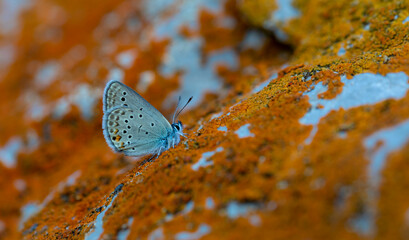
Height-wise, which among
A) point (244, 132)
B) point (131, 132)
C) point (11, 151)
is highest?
point (11, 151)

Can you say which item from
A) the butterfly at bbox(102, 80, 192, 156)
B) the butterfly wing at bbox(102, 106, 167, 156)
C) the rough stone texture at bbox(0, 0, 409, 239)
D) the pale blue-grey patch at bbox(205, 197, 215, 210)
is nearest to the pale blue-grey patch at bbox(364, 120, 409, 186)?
the rough stone texture at bbox(0, 0, 409, 239)

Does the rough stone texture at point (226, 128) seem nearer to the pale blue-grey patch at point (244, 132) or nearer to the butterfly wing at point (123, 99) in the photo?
the pale blue-grey patch at point (244, 132)

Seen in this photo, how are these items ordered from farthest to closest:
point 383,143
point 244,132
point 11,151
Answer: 1. point 11,151
2. point 244,132
3. point 383,143

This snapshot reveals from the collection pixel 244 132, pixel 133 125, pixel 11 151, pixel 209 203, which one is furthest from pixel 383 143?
pixel 11 151

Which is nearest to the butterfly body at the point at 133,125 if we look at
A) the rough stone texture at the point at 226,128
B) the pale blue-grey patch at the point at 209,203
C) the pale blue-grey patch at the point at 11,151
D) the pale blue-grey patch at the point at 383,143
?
the rough stone texture at the point at 226,128

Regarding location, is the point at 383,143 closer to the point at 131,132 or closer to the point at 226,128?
the point at 226,128

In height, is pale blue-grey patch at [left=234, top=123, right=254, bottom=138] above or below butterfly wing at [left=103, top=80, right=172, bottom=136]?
below

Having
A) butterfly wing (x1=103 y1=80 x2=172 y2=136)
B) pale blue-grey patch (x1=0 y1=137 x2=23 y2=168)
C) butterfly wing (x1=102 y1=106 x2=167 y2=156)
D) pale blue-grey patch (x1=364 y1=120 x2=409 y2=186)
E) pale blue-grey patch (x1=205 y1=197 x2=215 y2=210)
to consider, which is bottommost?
pale blue-grey patch (x1=364 y1=120 x2=409 y2=186)

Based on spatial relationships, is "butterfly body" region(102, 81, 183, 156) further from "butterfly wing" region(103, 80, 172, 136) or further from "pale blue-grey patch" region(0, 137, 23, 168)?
"pale blue-grey patch" region(0, 137, 23, 168)

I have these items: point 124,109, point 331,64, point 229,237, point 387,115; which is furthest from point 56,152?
point 387,115
